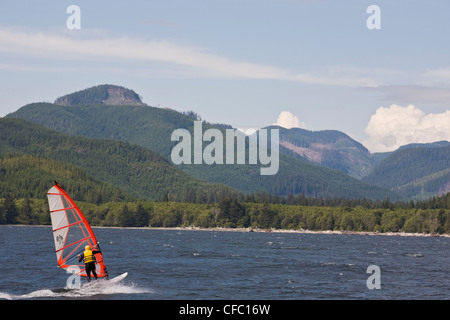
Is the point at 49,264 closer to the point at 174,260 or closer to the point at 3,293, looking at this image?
the point at 174,260

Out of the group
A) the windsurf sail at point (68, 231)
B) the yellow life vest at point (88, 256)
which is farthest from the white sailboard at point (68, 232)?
the yellow life vest at point (88, 256)

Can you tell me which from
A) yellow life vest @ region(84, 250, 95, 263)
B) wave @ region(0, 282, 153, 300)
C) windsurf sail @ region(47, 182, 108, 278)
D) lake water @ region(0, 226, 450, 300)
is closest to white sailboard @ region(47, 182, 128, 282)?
windsurf sail @ region(47, 182, 108, 278)

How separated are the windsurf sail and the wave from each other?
4.68 feet

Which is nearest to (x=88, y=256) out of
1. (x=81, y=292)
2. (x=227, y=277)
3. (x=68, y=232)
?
(x=68, y=232)

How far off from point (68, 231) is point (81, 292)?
5539mm

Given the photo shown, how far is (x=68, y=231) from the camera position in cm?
6500

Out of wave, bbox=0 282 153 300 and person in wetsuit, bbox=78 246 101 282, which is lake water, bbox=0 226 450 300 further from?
person in wetsuit, bbox=78 246 101 282

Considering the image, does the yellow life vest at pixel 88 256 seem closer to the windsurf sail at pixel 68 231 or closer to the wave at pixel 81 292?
the windsurf sail at pixel 68 231

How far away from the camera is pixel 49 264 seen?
9662cm

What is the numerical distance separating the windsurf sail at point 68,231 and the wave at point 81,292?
4.68 feet

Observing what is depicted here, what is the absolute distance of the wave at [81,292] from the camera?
63688 millimetres

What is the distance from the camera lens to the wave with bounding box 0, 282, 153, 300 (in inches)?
Result: 2507
